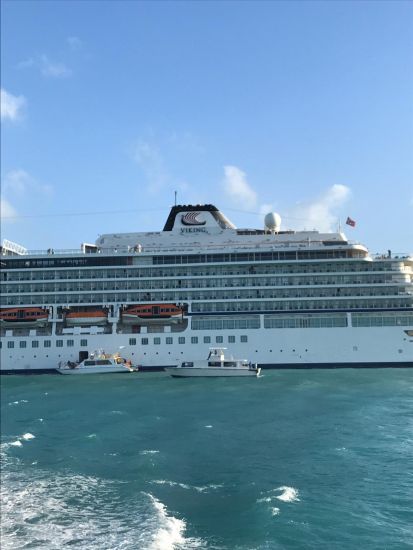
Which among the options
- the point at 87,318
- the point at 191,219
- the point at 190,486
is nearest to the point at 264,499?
the point at 190,486

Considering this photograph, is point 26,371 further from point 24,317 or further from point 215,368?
point 215,368

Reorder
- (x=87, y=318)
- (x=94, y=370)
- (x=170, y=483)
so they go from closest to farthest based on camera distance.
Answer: (x=170, y=483), (x=94, y=370), (x=87, y=318)

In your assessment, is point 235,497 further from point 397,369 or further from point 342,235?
point 342,235

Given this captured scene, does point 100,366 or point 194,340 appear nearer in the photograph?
point 100,366

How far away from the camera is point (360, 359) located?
45656 millimetres

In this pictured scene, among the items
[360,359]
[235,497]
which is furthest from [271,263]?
[235,497]

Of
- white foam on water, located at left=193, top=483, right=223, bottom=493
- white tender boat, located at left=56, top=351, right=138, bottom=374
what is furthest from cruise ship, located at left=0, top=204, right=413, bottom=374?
white foam on water, located at left=193, top=483, right=223, bottom=493

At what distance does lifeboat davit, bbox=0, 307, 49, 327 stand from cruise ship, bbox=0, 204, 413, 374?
10cm

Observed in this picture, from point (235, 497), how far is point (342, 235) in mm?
39065

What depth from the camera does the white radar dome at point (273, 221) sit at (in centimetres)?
5394

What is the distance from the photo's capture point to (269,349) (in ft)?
153

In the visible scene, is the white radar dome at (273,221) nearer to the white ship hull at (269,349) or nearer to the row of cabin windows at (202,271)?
the row of cabin windows at (202,271)

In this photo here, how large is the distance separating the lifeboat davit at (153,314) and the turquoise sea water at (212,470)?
13438 mm

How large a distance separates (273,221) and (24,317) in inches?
1087
